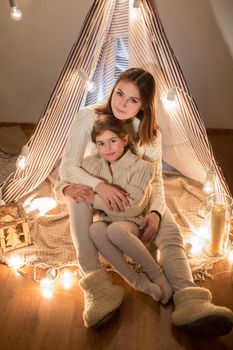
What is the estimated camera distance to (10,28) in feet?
9.05

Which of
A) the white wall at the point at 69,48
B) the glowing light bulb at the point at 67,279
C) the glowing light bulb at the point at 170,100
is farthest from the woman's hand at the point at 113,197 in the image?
the white wall at the point at 69,48

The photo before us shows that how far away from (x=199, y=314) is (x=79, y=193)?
682mm

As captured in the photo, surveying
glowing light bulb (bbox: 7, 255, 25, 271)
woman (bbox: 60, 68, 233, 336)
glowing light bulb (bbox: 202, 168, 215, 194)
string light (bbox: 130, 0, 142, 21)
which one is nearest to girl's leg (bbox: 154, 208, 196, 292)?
woman (bbox: 60, 68, 233, 336)

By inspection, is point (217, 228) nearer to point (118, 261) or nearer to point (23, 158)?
point (118, 261)

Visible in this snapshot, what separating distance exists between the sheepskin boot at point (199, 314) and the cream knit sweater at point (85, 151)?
38cm

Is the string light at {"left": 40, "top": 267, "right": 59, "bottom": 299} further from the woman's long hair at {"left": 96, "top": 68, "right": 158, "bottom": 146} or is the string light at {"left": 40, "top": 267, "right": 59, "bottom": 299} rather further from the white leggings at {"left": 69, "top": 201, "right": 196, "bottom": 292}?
the woman's long hair at {"left": 96, "top": 68, "right": 158, "bottom": 146}

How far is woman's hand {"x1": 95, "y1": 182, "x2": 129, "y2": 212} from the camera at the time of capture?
1938 mm

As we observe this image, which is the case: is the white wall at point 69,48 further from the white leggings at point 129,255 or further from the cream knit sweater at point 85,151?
the white leggings at point 129,255

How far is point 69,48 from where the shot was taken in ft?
9.27

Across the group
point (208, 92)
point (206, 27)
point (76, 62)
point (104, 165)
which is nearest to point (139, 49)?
point (76, 62)

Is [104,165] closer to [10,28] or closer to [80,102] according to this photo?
[80,102]

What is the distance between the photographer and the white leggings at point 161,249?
187 centimetres

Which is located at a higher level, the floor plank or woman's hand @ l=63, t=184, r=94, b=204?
woman's hand @ l=63, t=184, r=94, b=204

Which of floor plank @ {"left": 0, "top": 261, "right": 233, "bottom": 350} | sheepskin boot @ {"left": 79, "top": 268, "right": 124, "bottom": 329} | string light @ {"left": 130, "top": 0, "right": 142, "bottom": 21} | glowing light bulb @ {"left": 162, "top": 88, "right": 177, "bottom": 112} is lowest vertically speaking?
floor plank @ {"left": 0, "top": 261, "right": 233, "bottom": 350}
